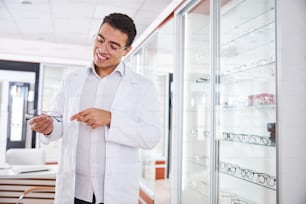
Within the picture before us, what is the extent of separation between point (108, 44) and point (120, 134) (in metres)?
0.30

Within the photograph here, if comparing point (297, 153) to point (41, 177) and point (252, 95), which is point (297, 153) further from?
point (41, 177)

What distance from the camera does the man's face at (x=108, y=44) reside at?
898 mm

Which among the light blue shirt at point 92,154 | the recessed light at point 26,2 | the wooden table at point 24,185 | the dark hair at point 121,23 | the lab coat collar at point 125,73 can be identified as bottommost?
the wooden table at point 24,185

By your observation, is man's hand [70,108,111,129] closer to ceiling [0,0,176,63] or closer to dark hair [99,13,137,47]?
dark hair [99,13,137,47]

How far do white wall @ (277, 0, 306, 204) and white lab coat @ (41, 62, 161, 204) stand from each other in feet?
1.61

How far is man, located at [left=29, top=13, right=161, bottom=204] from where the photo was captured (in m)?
0.90

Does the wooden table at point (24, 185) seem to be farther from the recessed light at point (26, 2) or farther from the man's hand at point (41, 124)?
the recessed light at point (26, 2)

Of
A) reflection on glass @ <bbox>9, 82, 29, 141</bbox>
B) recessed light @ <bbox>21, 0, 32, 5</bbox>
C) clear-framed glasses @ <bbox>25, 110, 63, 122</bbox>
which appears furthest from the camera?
reflection on glass @ <bbox>9, 82, 29, 141</bbox>

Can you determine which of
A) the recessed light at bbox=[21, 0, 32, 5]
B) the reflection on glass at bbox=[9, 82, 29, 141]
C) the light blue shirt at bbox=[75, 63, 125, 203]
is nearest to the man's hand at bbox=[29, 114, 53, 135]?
the light blue shirt at bbox=[75, 63, 125, 203]

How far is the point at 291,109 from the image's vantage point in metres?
1.03

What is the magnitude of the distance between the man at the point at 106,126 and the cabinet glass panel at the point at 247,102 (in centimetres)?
68

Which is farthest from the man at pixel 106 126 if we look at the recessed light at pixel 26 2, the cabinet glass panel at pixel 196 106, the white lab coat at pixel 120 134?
the recessed light at pixel 26 2

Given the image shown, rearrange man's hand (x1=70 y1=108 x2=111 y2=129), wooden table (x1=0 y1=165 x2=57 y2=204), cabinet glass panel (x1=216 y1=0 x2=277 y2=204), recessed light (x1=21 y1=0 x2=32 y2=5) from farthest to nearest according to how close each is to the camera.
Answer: recessed light (x1=21 y1=0 x2=32 y2=5), wooden table (x1=0 y1=165 x2=57 y2=204), cabinet glass panel (x1=216 y1=0 x2=277 y2=204), man's hand (x1=70 y1=108 x2=111 y2=129)

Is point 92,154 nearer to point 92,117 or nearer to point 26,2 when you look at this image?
point 92,117
